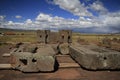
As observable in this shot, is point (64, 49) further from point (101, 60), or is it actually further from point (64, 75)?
point (64, 75)

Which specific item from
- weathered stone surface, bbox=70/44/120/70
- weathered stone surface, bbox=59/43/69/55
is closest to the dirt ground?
weathered stone surface, bbox=70/44/120/70

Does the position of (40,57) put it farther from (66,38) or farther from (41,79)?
(66,38)

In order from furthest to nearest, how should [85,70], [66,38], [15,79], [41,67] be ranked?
[66,38]
[85,70]
[41,67]
[15,79]

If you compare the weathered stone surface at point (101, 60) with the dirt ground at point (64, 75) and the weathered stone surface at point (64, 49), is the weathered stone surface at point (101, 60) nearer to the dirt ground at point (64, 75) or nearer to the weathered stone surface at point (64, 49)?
the dirt ground at point (64, 75)

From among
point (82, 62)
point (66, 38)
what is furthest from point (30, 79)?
point (66, 38)

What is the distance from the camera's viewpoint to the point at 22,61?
5871mm

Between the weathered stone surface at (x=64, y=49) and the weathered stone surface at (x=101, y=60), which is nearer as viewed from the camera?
the weathered stone surface at (x=101, y=60)

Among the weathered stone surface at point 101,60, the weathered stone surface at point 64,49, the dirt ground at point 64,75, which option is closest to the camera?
the dirt ground at point 64,75

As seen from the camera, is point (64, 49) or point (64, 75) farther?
point (64, 49)

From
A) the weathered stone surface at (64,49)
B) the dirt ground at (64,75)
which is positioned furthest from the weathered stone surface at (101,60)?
the weathered stone surface at (64,49)

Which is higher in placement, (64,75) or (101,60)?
(101,60)

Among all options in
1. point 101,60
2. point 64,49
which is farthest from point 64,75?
point 64,49

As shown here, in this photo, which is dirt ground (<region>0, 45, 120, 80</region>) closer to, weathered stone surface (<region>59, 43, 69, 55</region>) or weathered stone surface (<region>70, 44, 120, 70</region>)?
weathered stone surface (<region>70, 44, 120, 70</region>)

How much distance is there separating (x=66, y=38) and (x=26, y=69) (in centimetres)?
628
